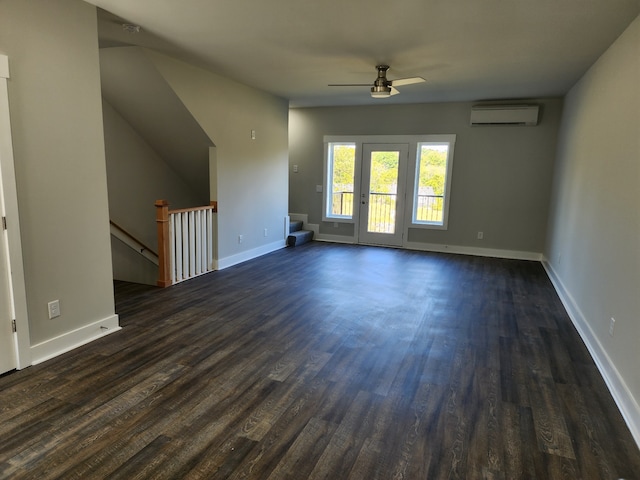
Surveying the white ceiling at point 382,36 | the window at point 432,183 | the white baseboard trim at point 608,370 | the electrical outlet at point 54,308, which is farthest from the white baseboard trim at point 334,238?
the electrical outlet at point 54,308

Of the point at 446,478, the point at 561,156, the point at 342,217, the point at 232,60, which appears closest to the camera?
the point at 446,478

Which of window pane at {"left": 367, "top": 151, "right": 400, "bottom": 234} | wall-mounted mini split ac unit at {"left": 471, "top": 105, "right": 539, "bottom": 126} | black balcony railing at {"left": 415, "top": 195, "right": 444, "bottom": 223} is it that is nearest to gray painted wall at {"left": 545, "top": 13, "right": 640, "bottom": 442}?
wall-mounted mini split ac unit at {"left": 471, "top": 105, "right": 539, "bottom": 126}

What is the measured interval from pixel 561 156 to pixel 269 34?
4558 mm

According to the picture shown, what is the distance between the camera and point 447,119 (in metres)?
6.77

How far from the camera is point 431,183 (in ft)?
23.2

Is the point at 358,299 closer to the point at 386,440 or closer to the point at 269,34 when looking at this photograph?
the point at 386,440

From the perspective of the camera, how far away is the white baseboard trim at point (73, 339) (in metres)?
2.78

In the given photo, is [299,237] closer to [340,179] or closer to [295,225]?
[295,225]

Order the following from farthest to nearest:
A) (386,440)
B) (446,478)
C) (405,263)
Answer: (405,263) → (386,440) → (446,478)

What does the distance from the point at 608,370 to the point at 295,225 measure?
5.79 metres

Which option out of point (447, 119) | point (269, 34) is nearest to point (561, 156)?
point (447, 119)

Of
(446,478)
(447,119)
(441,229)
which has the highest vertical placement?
(447,119)

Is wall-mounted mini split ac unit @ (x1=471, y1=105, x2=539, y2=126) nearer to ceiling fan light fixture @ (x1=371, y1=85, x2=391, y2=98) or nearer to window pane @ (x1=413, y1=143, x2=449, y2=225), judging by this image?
window pane @ (x1=413, y1=143, x2=449, y2=225)

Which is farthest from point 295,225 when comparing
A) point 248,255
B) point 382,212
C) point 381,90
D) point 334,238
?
point 381,90
